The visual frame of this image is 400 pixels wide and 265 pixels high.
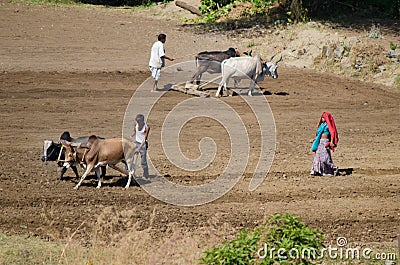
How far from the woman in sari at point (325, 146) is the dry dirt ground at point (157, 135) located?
→ 272 millimetres

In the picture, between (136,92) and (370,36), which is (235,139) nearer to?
(136,92)

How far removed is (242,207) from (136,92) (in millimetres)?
8929

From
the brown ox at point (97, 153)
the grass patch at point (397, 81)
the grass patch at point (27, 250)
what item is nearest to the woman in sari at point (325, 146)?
the brown ox at point (97, 153)

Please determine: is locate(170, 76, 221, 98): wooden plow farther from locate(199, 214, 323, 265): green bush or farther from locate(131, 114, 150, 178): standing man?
locate(199, 214, 323, 265): green bush

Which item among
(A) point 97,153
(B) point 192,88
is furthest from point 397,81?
(A) point 97,153

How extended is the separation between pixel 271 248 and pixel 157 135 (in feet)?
30.5

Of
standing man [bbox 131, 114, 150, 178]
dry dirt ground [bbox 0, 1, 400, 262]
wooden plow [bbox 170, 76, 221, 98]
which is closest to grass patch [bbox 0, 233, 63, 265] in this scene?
dry dirt ground [bbox 0, 1, 400, 262]

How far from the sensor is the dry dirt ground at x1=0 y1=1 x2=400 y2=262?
11.9 meters

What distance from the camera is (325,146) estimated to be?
45.8ft

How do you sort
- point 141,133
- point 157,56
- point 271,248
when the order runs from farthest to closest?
point 157,56, point 141,133, point 271,248

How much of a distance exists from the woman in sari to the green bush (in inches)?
243

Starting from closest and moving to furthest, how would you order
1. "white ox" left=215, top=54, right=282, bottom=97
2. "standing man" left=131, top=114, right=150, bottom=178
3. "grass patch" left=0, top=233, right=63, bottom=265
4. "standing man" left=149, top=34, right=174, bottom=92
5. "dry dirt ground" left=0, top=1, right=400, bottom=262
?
"grass patch" left=0, top=233, right=63, bottom=265 < "dry dirt ground" left=0, top=1, right=400, bottom=262 < "standing man" left=131, top=114, right=150, bottom=178 < "standing man" left=149, top=34, right=174, bottom=92 < "white ox" left=215, top=54, right=282, bottom=97

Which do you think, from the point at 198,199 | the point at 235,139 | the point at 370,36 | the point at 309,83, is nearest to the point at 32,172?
the point at 198,199

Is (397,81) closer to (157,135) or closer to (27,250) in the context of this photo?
(157,135)
